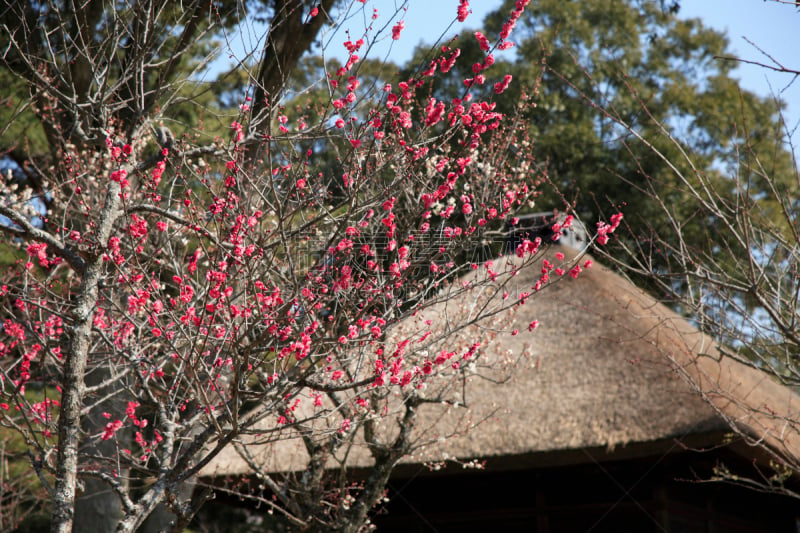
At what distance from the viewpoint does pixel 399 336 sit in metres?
5.72

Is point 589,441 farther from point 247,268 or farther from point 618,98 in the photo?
point 618,98

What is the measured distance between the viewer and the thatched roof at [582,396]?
6090mm

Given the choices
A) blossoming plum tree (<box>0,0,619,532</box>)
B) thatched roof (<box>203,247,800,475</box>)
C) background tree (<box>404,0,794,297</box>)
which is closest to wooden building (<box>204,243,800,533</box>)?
thatched roof (<box>203,247,800,475</box>)

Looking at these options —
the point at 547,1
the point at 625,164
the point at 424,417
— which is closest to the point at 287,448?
the point at 424,417

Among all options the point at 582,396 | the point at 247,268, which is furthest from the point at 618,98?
the point at 247,268

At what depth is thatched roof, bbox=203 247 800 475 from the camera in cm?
609

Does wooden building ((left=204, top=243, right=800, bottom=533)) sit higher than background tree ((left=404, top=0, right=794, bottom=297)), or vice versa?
background tree ((left=404, top=0, right=794, bottom=297))

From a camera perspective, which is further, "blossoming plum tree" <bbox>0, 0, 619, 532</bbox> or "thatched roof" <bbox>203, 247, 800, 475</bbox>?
"thatched roof" <bbox>203, 247, 800, 475</bbox>

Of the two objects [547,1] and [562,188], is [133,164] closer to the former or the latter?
[562,188]

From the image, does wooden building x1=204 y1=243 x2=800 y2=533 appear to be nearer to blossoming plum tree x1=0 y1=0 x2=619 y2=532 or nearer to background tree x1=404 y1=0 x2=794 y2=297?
blossoming plum tree x1=0 y1=0 x2=619 y2=532

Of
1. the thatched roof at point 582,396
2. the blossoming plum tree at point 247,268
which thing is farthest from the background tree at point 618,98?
the blossoming plum tree at point 247,268

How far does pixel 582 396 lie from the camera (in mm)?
6820

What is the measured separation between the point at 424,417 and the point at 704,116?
10.3 m

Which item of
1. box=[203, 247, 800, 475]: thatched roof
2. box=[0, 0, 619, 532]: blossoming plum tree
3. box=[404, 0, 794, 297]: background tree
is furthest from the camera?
box=[404, 0, 794, 297]: background tree
